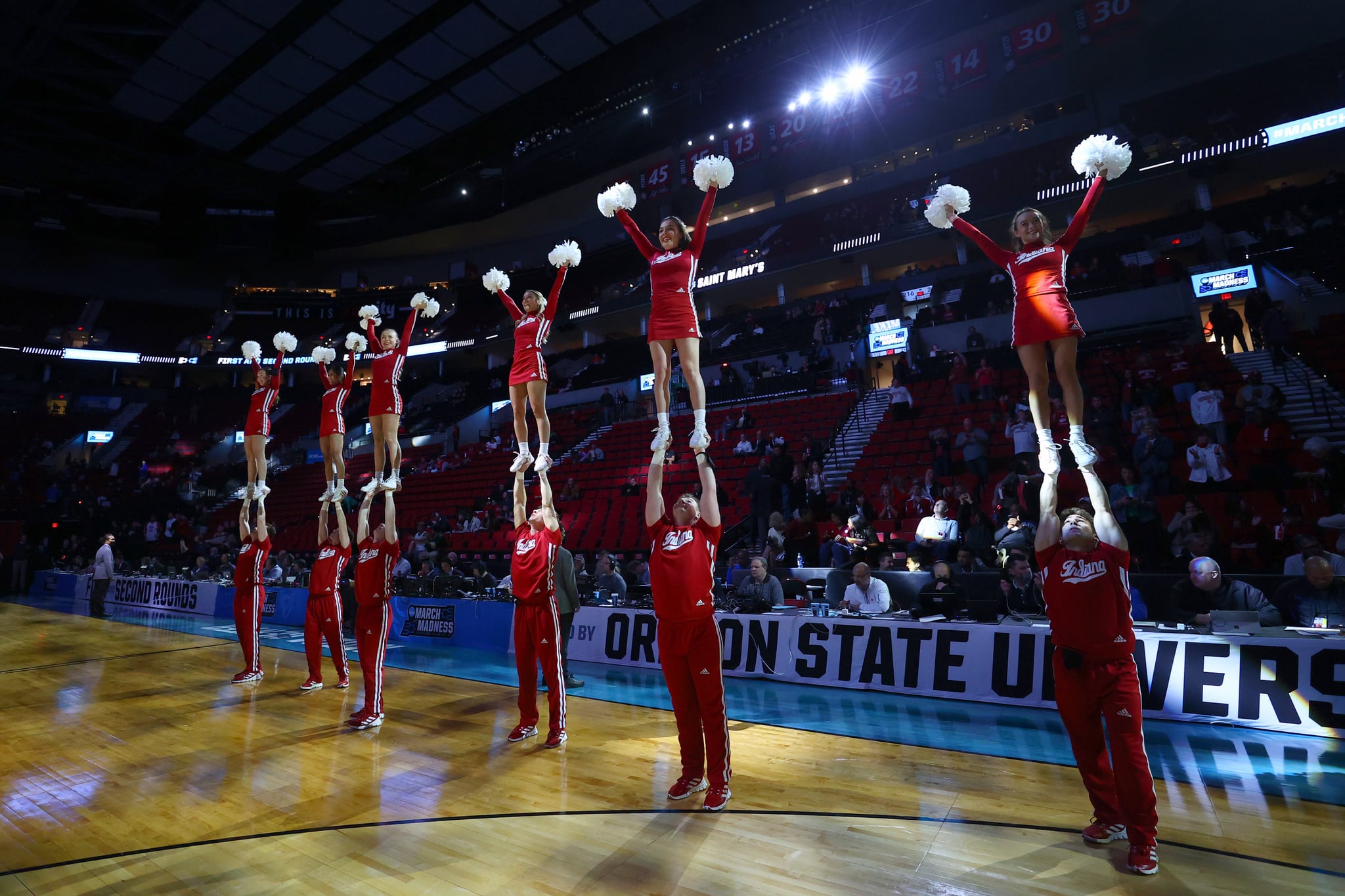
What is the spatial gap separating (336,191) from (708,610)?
23504mm

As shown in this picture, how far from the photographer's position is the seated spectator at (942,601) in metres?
6.47

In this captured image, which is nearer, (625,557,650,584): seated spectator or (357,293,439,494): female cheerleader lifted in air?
(357,293,439,494): female cheerleader lifted in air

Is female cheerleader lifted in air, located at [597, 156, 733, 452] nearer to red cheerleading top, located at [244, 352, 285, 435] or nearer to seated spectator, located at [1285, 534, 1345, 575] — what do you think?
seated spectator, located at [1285, 534, 1345, 575]

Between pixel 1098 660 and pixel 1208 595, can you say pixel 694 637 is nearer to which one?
pixel 1098 660

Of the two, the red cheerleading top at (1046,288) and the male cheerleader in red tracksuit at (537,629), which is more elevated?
the red cheerleading top at (1046,288)

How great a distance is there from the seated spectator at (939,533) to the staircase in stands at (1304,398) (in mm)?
5080

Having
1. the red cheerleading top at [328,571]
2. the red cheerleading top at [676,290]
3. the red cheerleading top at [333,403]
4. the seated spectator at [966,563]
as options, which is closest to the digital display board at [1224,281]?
the seated spectator at [966,563]

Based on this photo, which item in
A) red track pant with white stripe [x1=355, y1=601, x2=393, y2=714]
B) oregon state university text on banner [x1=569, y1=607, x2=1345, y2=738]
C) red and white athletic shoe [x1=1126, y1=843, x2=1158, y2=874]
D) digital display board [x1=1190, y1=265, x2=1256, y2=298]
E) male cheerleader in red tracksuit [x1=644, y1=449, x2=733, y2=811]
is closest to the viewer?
red and white athletic shoe [x1=1126, y1=843, x2=1158, y2=874]

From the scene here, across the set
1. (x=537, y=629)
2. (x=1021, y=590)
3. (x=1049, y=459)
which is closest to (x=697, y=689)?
(x=537, y=629)

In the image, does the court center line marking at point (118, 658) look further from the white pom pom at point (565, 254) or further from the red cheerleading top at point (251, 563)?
the white pom pom at point (565, 254)

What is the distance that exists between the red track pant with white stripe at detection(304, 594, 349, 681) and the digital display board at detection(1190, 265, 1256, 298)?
1717 centimetres

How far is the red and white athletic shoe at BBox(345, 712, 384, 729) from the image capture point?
18.7 feet

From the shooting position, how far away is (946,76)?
60.2 ft

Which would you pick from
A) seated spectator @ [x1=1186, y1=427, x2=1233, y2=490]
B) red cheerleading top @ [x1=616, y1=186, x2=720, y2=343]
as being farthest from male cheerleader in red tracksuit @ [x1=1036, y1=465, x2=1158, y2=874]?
seated spectator @ [x1=1186, y1=427, x2=1233, y2=490]
